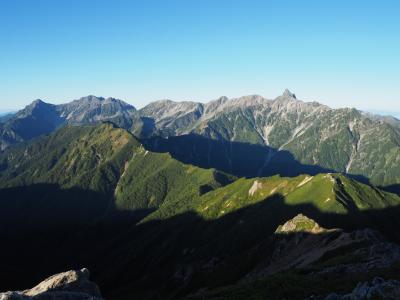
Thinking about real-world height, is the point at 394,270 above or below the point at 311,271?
above

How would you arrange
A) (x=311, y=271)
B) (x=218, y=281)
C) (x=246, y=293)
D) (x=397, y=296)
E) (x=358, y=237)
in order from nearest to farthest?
(x=397, y=296) → (x=246, y=293) → (x=311, y=271) → (x=358, y=237) → (x=218, y=281)

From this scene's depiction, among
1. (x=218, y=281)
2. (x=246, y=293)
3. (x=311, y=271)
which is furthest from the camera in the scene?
(x=218, y=281)

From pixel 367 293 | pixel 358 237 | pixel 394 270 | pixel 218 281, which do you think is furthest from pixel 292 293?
pixel 218 281

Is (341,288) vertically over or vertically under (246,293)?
over

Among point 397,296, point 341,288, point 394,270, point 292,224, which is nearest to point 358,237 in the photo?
point 292,224

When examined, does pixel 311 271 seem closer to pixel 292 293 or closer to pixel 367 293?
pixel 292 293

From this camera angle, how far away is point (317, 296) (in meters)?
54.0

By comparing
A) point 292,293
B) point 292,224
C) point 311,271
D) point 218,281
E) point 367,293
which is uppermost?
point 367,293

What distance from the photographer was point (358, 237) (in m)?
145

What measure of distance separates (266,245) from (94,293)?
469ft

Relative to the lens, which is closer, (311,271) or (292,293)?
(292,293)

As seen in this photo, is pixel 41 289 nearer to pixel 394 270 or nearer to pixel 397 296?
pixel 397 296

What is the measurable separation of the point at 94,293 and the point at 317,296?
3124 centimetres

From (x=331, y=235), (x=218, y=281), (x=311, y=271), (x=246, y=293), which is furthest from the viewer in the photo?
(x=218, y=281)
